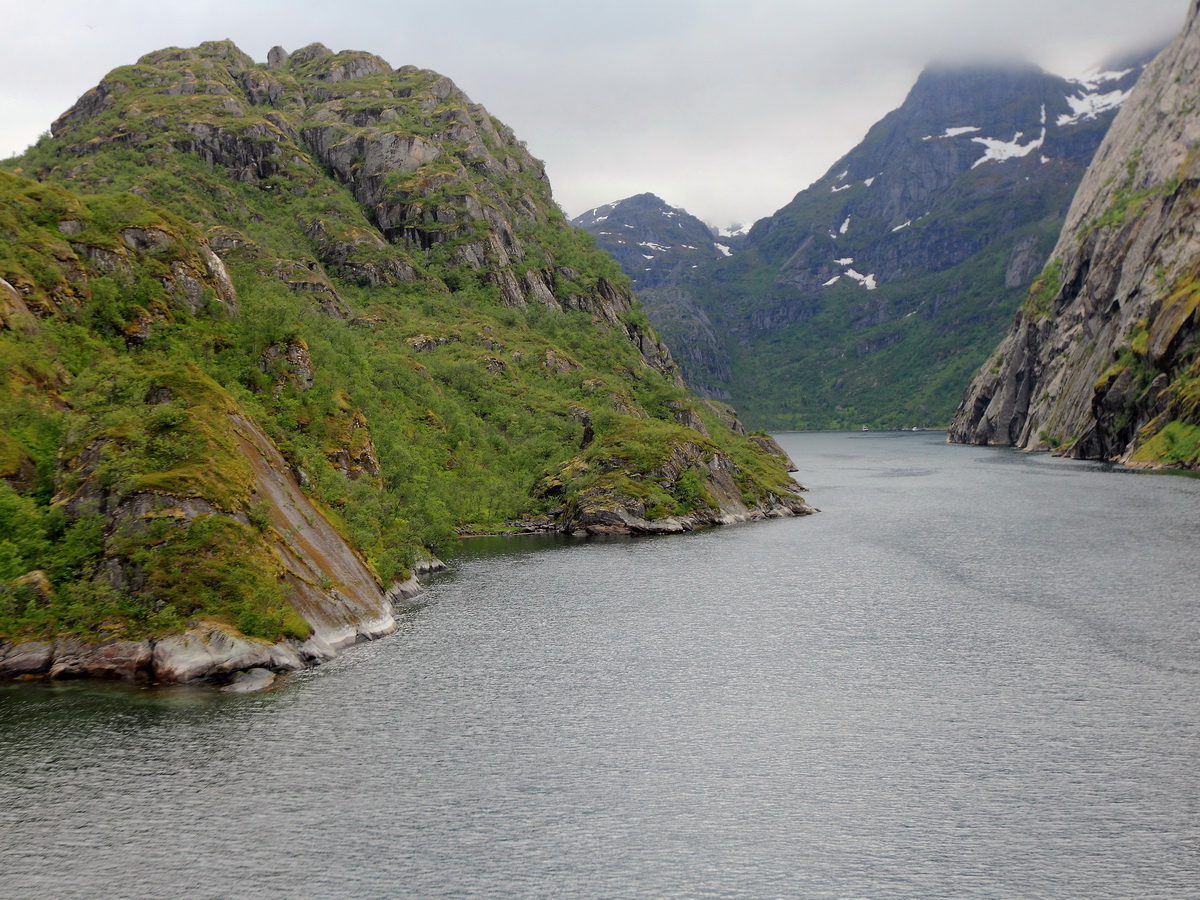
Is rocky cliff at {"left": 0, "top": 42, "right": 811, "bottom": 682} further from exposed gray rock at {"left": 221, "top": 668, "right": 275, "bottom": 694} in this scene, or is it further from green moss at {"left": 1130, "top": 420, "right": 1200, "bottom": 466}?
green moss at {"left": 1130, "top": 420, "right": 1200, "bottom": 466}

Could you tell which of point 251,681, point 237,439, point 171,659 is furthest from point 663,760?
point 237,439

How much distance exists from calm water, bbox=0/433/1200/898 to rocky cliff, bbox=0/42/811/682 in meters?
4.98

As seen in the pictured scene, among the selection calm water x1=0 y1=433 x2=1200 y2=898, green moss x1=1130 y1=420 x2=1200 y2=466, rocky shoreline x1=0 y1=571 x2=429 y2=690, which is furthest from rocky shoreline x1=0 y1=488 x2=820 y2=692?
green moss x1=1130 y1=420 x2=1200 y2=466

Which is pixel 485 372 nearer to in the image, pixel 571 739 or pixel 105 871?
pixel 571 739

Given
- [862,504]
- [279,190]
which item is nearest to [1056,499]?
[862,504]

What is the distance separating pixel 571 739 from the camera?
3994 cm

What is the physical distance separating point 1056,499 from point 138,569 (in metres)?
121

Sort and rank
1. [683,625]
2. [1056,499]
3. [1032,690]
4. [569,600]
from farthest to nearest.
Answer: [1056,499], [569,600], [683,625], [1032,690]

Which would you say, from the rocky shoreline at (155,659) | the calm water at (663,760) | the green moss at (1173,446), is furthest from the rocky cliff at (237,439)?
the green moss at (1173,446)

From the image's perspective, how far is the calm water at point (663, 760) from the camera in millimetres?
28031

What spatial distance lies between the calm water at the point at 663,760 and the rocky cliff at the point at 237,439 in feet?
16.3

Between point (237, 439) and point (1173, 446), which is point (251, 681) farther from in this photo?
point (1173, 446)

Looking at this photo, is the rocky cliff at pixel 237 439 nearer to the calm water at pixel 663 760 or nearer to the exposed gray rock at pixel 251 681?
the exposed gray rock at pixel 251 681

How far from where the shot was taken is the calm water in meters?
28.0
